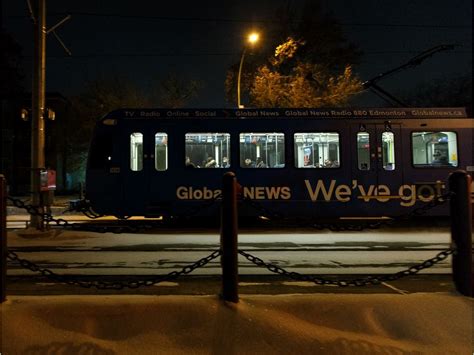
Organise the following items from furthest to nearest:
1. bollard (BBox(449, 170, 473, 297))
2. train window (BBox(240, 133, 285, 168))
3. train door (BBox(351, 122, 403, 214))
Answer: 1. train window (BBox(240, 133, 285, 168))
2. train door (BBox(351, 122, 403, 214))
3. bollard (BBox(449, 170, 473, 297))

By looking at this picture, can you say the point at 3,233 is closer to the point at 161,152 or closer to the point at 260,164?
the point at 161,152

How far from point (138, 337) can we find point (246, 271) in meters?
4.21

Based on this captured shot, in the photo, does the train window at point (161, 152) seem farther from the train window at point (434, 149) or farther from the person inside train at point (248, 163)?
the train window at point (434, 149)

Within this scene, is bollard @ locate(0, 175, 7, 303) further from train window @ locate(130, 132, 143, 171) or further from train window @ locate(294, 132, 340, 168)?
train window @ locate(294, 132, 340, 168)

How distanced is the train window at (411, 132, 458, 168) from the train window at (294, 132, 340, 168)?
2334mm

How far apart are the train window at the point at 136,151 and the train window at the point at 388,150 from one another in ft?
23.3

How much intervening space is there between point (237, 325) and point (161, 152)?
10258 mm

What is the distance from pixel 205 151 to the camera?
45.7 ft

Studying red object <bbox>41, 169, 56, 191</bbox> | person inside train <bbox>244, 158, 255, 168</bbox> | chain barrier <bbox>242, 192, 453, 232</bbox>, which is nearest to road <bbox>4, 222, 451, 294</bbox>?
red object <bbox>41, 169, 56, 191</bbox>

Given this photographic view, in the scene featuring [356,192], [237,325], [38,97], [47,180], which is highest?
[38,97]

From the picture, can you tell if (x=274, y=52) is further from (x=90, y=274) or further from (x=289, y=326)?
(x=289, y=326)

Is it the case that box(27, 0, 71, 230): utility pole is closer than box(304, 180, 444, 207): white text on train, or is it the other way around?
box(27, 0, 71, 230): utility pole

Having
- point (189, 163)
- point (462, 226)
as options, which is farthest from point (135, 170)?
point (462, 226)

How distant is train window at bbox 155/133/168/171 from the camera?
1383 cm
